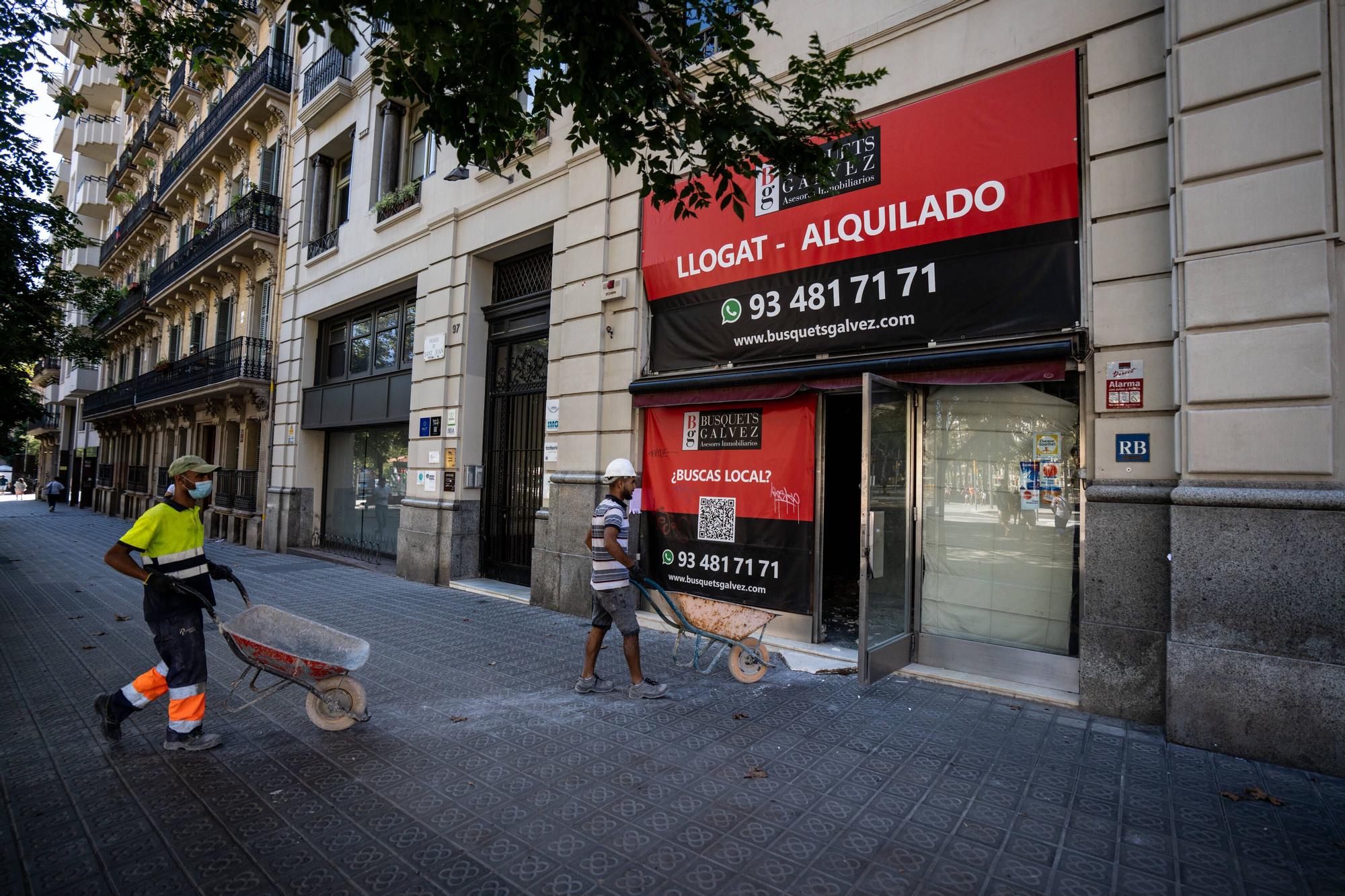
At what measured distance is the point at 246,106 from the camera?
1794cm

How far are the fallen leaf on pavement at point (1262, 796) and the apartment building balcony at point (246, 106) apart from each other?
19691mm

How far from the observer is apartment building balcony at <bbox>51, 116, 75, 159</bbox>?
38656 mm

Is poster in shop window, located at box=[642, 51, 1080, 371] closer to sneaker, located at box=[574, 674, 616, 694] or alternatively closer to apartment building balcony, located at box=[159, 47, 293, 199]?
sneaker, located at box=[574, 674, 616, 694]

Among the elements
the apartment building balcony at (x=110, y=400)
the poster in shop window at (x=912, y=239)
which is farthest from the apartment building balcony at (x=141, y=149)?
the poster in shop window at (x=912, y=239)

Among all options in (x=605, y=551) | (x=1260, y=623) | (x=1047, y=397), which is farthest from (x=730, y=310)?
(x=1260, y=623)

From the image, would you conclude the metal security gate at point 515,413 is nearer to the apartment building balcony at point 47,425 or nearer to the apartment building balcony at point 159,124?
the apartment building balcony at point 159,124

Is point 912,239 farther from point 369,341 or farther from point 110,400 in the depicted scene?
point 110,400

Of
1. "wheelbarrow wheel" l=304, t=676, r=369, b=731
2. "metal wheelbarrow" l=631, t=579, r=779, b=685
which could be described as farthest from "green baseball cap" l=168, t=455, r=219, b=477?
"metal wheelbarrow" l=631, t=579, r=779, b=685

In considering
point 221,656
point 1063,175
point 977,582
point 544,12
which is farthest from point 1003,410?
point 221,656

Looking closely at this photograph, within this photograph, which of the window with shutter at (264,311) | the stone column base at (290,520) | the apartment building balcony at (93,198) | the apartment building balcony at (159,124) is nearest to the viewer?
the stone column base at (290,520)

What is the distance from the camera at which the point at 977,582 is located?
6262mm

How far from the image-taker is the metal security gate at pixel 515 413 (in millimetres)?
10672

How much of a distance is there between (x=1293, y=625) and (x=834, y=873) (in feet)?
11.6

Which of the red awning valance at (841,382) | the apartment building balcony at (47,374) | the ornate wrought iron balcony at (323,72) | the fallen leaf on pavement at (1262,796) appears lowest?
the fallen leaf on pavement at (1262,796)
